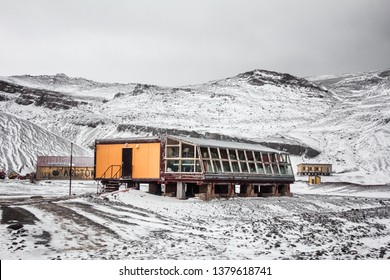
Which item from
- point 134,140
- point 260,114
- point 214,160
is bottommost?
point 214,160

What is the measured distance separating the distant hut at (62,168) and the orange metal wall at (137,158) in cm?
4013

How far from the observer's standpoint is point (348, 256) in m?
12.8

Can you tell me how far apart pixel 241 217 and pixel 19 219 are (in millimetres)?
10796

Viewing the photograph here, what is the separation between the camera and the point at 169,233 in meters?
16.8

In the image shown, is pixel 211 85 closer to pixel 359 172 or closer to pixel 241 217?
pixel 359 172

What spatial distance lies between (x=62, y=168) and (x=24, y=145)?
647 inches

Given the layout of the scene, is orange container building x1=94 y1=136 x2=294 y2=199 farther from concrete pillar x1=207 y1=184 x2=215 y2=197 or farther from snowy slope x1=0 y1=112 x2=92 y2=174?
snowy slope x1=0 y1=112 x2=92 y2=174

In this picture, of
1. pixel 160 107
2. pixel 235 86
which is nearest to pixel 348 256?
pixel 160 107

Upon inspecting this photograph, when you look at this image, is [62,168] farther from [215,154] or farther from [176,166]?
[176,166]

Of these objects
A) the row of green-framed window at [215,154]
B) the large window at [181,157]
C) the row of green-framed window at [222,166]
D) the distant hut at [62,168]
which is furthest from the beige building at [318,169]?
the large window at [181,157]

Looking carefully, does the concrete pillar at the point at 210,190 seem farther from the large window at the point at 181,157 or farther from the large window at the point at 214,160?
the large window at the point at 181,157

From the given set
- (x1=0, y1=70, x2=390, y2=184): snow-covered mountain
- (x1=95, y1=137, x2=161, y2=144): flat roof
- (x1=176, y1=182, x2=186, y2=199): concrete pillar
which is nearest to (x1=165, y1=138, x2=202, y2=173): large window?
(x1=176, y1=182, x2=186, y2=199): concrete pillar

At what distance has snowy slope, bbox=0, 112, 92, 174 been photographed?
Result: 76312 mm

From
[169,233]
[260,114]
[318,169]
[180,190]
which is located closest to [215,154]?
[180,190]
